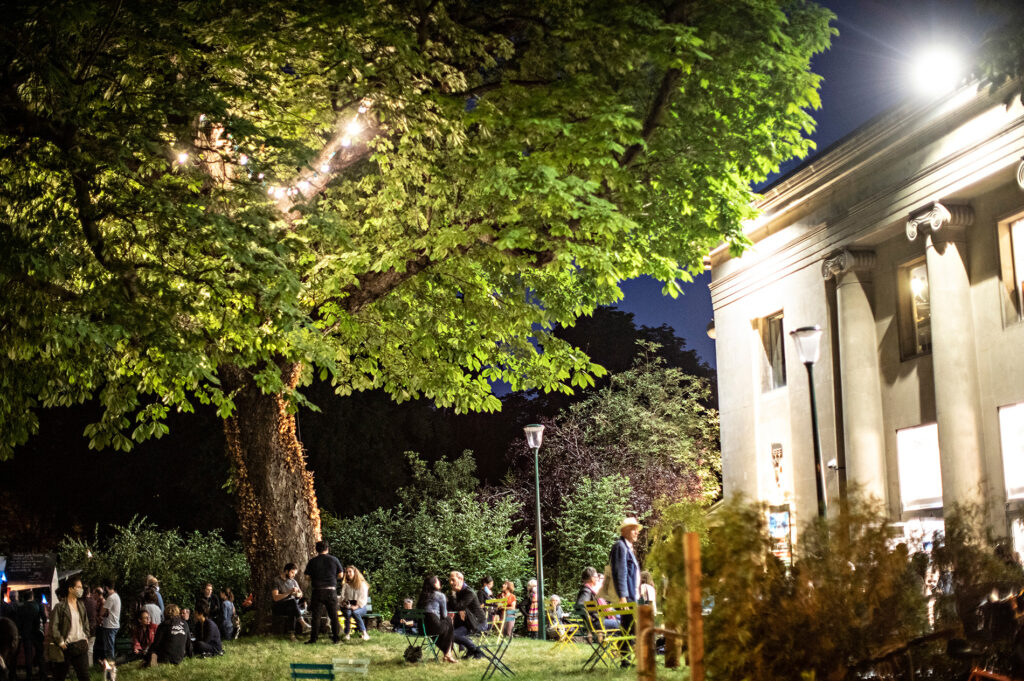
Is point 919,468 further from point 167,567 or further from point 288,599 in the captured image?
point 167,567

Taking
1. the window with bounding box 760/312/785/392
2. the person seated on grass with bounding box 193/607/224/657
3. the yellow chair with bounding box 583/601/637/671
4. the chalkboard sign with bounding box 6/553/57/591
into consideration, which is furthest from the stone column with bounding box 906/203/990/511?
the chalkboard sign with bounding box 6/553/57/591

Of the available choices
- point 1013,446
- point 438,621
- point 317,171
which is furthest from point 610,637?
point 1013,446

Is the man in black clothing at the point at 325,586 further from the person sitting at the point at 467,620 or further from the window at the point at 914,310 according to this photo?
the window at the point at 914,310

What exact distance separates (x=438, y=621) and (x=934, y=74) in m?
13.4

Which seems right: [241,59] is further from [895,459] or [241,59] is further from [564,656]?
[895,459]

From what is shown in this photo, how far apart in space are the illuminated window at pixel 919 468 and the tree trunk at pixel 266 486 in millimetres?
12186

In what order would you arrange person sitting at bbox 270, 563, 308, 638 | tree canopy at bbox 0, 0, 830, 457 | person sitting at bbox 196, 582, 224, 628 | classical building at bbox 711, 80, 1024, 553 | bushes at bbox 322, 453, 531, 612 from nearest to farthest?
tree canopy at bbox 0, 0, 830, 457
person sitting at bbox 270, 563, 308, 638
classical building at bbox 711, 80, 1024, 553
person sitting at bbox 196, 582, 224, 628
bushes at bbox 322, 453, 531, 612

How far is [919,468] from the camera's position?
21094 millimetres

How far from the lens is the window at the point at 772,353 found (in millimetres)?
26250

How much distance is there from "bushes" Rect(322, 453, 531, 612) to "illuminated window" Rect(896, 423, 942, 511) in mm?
12601

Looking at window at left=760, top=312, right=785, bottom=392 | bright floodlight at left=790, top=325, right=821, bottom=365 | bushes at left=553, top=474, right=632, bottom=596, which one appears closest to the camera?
bright floodlight at left=790, top=325, right=821, bottom=365

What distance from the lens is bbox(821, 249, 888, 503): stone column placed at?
861 inches

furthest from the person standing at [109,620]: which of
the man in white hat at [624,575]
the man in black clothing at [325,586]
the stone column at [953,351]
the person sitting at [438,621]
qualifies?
the stone column at [953,351]

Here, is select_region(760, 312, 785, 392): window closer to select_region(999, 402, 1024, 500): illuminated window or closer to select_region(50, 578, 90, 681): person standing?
select_region(999, 402, 1024, 500): illuminated window
